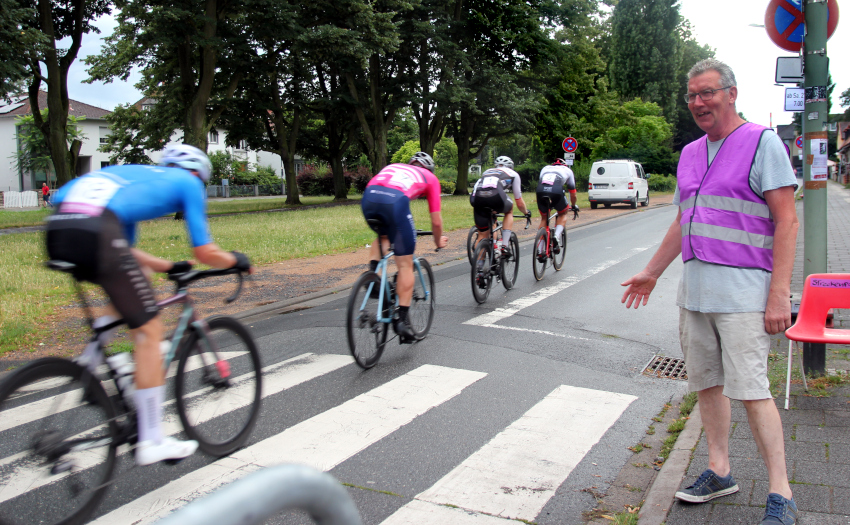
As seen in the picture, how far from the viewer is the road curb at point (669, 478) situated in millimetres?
3252

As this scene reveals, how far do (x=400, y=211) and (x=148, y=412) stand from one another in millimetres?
2986

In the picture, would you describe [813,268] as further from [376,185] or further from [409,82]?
[409,82]

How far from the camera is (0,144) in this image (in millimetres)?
62438

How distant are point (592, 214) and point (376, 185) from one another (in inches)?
858

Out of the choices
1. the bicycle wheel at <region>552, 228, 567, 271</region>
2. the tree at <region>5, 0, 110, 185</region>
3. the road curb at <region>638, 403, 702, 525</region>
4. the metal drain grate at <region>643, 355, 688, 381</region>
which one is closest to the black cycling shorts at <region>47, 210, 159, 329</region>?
the road curb at <region>638, 403, 702, 525</region>

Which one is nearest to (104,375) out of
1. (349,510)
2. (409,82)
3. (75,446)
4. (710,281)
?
(75,446)

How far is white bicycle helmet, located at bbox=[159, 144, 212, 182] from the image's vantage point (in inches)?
144

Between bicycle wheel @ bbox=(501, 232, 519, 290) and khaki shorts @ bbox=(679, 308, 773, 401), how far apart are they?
6164 mm

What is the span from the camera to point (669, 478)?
362 cm

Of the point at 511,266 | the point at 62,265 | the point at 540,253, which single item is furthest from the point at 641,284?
the point at 540,253

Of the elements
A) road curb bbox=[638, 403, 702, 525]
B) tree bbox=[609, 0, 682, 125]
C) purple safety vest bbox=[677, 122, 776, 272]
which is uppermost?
tree bbox=[609, 0, 682, 125]

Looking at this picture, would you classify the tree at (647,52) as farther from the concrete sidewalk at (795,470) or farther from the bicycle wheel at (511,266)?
the concrete sidewalk at (795,470)

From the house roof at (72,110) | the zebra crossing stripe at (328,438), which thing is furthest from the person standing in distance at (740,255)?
the house roof at (72,110)

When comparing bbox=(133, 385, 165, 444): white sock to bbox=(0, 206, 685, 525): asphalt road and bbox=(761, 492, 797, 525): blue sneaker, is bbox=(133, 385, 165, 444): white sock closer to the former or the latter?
bbox=(0, 206, 685, 525): asphalt road
